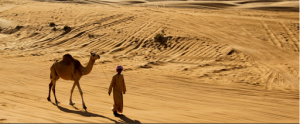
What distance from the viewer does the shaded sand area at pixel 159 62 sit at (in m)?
8.83

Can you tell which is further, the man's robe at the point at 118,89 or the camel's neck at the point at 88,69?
the camel's neck at the point at 88,69

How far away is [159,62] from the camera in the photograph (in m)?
14.8

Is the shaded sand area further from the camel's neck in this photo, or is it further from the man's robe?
the camel's neck

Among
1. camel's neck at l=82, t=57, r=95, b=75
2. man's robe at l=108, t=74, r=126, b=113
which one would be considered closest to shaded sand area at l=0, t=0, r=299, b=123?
man's robe at l=108, t=74, r=126, b=113

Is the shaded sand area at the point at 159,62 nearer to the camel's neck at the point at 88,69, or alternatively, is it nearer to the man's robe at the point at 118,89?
the man's robe at the point at 118,89

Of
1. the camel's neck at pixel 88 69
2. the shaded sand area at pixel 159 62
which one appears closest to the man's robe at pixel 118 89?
the shaded sand area at pixel 159 62

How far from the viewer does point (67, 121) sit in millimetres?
7406

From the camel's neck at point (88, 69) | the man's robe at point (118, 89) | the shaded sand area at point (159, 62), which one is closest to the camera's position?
the man's robe at point (118, 89)

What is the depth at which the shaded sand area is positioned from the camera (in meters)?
8.83

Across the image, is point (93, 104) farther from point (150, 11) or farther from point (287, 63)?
point (150, 11)

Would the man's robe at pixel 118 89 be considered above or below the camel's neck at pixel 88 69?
below

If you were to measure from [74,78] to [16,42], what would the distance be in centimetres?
1089

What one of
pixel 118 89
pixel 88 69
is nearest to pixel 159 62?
pixel 88 69

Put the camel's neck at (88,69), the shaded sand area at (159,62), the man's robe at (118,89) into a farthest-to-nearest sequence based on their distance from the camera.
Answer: the shaded sand area at (159,62) < the camel's neck at (88,69) < the man's robe at (118,89)
